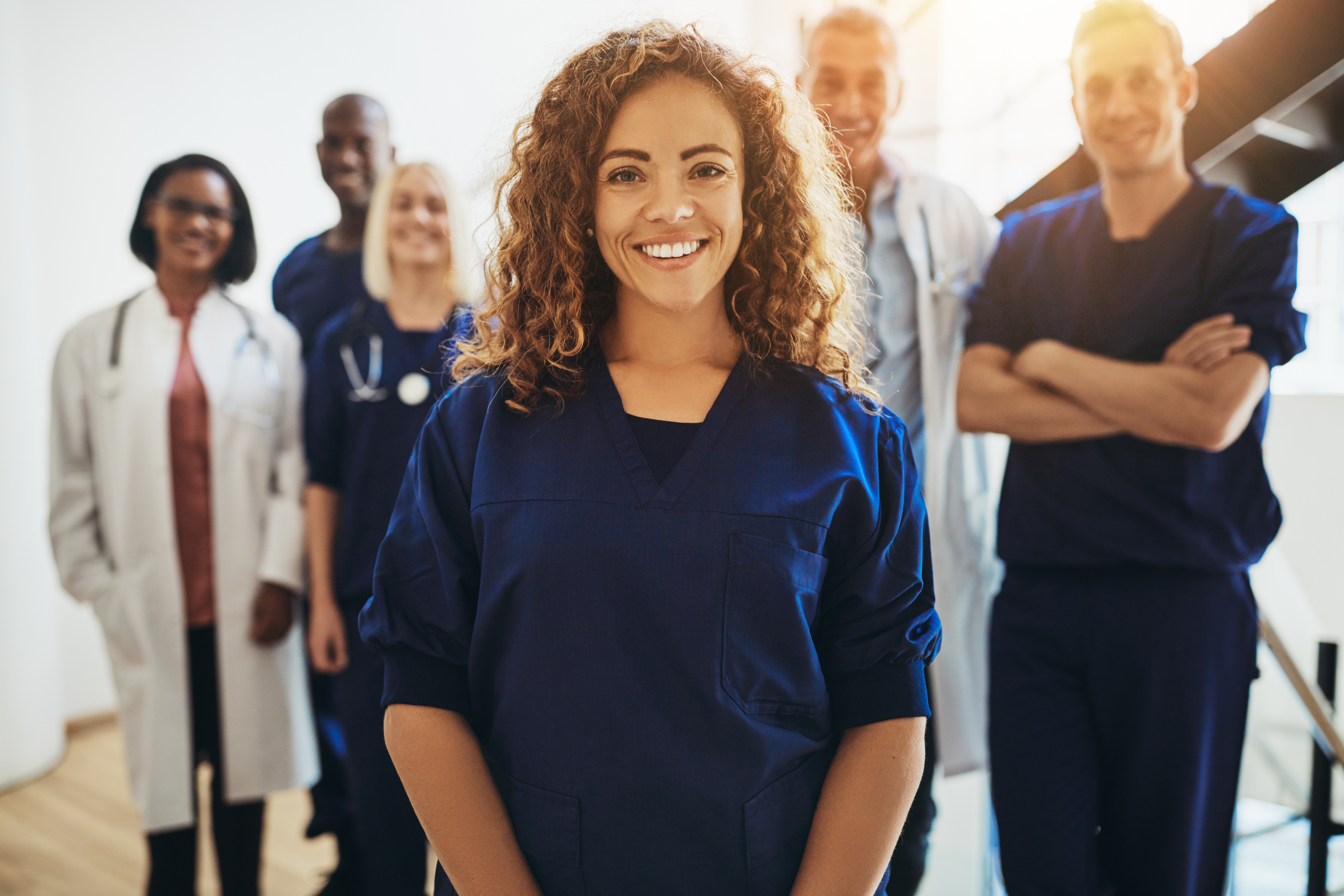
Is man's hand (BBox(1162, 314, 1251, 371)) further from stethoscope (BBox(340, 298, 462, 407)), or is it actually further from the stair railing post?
stethoscope (BBox(340, 298, 462, 407))

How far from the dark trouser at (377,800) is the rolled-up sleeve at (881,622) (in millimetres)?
1225

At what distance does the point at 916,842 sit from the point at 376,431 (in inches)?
55.1

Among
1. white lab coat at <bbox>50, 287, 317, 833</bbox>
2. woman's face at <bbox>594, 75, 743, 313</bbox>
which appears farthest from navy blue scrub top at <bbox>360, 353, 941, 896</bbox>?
white lab coat at <bbox>50, 287, 317, 833</bbox>

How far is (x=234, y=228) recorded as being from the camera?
224 centimetres

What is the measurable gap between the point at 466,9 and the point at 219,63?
1.07 metres

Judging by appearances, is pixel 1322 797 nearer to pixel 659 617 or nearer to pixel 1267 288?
pixel 1267 288

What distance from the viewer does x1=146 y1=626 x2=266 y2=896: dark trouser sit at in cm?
206

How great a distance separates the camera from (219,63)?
12.8 feet

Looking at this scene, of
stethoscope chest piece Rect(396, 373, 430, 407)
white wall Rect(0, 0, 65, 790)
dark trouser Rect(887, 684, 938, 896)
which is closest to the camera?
dark trouser Rect(887, 684, 938, 896)

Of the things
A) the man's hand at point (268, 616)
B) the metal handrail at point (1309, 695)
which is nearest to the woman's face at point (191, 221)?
the man's hand at point (268, 616)

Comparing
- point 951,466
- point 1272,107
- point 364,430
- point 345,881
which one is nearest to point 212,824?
point 345,881

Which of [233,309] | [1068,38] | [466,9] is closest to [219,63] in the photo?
[466,9]

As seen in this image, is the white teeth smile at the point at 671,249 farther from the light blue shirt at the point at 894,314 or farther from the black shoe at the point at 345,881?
the black shoe at the point at 345,881

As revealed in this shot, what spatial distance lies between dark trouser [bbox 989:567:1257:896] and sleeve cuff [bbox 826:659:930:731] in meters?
0.74
